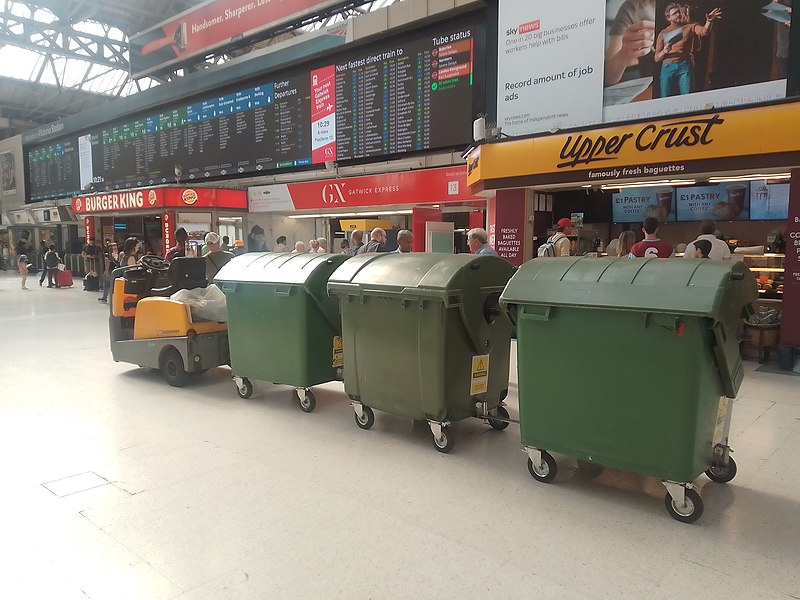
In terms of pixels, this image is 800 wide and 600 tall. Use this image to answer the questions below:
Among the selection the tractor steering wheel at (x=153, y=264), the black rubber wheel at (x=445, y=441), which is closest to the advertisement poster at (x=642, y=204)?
the black rubber wheel at (x=445, y=441)

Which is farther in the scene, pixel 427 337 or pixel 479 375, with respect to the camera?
pixel 479 375

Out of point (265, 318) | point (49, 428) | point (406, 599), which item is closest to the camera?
point (406, 599)

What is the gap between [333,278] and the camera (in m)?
4.20

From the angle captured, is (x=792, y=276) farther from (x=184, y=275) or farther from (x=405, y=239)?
(x=184, y=275)

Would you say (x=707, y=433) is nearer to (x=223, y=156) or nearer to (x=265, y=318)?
(x=265, y=318)

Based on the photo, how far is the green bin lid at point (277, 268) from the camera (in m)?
4.53

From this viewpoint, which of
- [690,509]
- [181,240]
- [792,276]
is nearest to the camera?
[690,509]

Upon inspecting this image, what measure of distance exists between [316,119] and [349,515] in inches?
385

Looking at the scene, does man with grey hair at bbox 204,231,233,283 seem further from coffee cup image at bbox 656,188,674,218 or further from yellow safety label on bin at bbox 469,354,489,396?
coffee cup image at bbox 656,188,674,218

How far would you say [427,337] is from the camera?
3.64m

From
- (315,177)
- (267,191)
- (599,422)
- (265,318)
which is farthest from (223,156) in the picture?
(599,422)

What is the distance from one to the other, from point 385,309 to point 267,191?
378 inches

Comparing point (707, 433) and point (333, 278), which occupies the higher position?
point (333, 278)

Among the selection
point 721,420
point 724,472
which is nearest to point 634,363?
point 721,420
